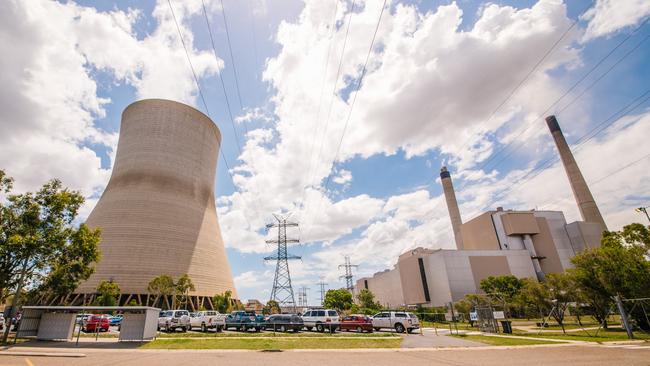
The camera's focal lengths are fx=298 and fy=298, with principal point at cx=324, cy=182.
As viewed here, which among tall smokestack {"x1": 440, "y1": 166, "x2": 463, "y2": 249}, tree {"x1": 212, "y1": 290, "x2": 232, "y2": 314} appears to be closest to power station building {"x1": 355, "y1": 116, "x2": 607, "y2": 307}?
tall smokestack {"x1": 440, "y1": 166, "x2": 463, "y2": 249}

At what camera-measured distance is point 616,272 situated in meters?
21.0

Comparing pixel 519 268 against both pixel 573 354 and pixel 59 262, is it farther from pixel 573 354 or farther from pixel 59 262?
pixel 59 262

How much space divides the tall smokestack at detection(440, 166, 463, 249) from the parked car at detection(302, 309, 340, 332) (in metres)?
70.2

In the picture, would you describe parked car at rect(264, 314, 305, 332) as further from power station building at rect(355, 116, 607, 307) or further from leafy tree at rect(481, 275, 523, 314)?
Answer: power station building at rect(355, 116, 607, 307)

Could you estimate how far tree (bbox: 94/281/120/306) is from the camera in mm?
38781

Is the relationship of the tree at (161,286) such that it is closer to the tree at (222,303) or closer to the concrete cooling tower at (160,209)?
the concrete cooling tower at (160,209)

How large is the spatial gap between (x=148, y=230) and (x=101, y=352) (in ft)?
112

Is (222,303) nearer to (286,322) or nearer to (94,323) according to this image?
(94,323)

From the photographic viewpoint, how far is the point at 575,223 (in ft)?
228

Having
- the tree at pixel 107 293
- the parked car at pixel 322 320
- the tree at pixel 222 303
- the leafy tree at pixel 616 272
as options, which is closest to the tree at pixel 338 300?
the tree at pixel 222 303

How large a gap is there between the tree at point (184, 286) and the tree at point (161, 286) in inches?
27.8

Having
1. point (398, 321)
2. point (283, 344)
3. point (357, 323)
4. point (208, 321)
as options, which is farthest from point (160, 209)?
point (398, 321)

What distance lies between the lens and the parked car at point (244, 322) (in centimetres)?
2650

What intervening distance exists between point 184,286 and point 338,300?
41.2m
